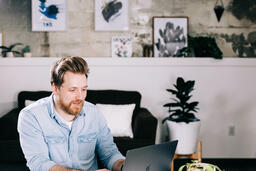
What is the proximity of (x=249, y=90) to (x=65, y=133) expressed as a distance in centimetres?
301

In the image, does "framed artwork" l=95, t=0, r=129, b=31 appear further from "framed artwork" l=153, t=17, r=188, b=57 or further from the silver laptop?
the silver laptop

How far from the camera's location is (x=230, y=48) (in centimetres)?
428

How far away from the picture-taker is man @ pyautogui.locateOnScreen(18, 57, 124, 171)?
1.64m

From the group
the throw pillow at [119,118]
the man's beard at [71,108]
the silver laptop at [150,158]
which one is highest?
the man's beard at [71,108]

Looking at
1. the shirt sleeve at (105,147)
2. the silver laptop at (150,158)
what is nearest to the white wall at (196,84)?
the shirt sleeve at (105,147)

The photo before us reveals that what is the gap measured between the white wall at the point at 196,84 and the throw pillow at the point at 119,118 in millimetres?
560

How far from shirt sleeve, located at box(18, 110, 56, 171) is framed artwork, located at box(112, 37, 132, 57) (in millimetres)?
2591

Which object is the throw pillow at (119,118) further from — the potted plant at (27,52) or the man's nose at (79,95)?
the man's nose at (79,95)

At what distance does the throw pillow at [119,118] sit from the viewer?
11.1 ft

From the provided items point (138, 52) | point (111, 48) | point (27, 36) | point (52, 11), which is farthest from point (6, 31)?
point (138, 52)

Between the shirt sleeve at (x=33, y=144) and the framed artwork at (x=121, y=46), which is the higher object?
the framed artwork at (x=121, y=46)

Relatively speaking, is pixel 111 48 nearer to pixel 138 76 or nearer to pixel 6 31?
pixel 138 76

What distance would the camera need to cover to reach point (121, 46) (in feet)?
13.8

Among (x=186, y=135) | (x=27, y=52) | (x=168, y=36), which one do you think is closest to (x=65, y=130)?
(x=186, y=135)
